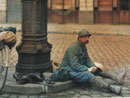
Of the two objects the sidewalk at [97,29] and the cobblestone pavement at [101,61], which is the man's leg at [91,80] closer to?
the cobblestone pavement at [101,61]

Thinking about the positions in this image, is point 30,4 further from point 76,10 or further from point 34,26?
point 76,10

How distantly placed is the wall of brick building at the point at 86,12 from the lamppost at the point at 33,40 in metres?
16.6

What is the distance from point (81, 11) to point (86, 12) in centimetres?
42

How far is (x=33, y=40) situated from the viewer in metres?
6.02

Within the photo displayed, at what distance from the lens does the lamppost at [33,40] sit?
235 inches

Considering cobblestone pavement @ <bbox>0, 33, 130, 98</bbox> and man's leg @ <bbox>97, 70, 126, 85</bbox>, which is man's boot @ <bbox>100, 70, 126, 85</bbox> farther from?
cobblestone pavement @ <bbox>0, 33, 130, 98</bbox>

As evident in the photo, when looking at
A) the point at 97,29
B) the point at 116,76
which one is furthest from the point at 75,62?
the point at 97,29

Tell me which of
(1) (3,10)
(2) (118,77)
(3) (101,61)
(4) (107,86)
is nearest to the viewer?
(4) (107,86)

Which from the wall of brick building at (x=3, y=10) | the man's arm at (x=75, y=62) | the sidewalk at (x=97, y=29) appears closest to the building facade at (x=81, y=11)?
the wall of brick building at (x=3, y=10)

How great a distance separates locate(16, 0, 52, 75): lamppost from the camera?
235 inches

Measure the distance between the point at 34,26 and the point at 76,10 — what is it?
17323 millimetres

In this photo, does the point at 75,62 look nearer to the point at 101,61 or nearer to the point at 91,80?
the point at 91,80

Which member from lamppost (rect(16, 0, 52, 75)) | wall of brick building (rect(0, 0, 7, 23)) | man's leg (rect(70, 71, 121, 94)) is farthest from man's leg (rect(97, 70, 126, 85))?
wall of brick building (rect(0, 0, 7, 23))

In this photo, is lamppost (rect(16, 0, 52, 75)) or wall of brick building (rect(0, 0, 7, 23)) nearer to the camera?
lamppost (rect(16, 0, 52, 75))
